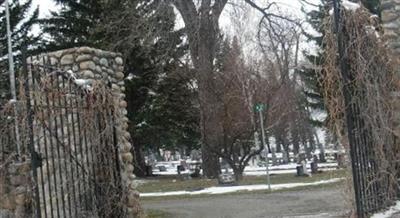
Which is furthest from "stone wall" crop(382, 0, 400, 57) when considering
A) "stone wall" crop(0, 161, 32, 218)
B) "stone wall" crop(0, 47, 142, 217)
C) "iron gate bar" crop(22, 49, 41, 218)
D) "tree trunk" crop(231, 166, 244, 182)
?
"tree trunk" crop(231, 166, 244, 182)

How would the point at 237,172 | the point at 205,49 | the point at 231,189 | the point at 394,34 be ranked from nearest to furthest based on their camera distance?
the point at 394,34, the point at 231,189, the point at 237,172, the point at 205,49

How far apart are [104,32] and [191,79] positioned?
21.5 feet

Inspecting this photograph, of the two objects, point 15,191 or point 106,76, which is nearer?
point 15,191

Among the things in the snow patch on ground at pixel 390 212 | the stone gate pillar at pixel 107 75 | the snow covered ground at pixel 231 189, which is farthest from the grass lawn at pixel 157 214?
the snow patch on ground at pixel 390 212

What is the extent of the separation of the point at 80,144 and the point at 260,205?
7.12 meters

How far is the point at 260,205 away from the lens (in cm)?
1552

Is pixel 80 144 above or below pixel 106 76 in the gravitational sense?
below

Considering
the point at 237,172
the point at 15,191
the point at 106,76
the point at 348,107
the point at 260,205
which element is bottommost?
the point at 260,205

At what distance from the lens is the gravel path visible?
44.0ft

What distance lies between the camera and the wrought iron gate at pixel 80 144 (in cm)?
917

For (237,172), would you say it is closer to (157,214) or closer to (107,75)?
(157,214)

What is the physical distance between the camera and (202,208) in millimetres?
16109

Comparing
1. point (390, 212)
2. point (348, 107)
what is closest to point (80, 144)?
point (348, 107)

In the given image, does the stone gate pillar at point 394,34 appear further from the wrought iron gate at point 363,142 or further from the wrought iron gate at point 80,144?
the wrought iron gate at point 80,144
